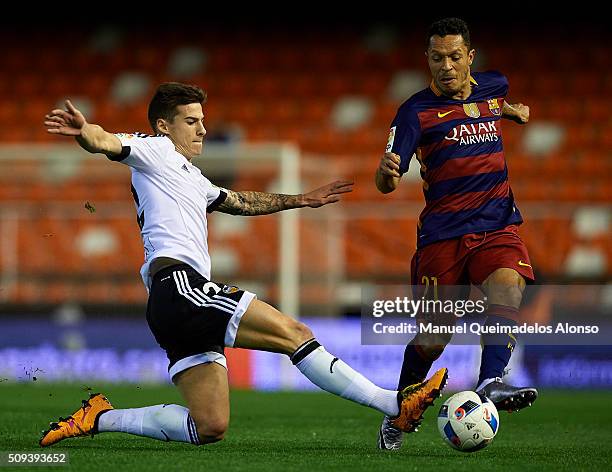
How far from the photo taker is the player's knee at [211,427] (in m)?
5.49

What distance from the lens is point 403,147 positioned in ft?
20.1

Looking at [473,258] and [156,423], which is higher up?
[473,258]

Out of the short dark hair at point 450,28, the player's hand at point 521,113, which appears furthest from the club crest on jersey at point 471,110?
the player's hand at point 521,113

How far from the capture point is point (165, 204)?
568cm

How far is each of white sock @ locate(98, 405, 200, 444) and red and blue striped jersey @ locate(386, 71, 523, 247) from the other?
162 cm

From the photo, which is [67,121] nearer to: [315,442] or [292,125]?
[315,442]

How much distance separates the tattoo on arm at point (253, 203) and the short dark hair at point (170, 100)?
54cm

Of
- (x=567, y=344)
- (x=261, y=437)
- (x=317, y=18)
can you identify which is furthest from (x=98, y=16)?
(x=261, y=437)

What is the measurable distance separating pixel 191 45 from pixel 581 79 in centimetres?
604

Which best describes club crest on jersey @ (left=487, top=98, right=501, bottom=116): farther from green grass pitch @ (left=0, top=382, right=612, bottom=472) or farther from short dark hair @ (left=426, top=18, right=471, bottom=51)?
green grass pitch @ (left=0, top=382, right=612, bottom=472)

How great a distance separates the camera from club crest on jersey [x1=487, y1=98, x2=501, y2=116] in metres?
6.45

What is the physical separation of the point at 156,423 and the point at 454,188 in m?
1.94

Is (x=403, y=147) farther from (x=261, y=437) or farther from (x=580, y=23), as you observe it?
(x=580, y=23)

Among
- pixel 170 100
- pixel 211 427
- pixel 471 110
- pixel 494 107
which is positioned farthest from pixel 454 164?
pixel 211 427
